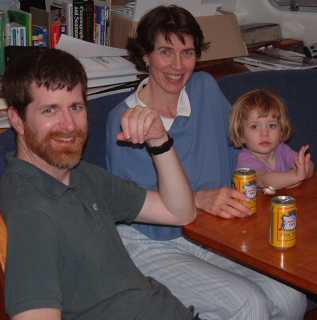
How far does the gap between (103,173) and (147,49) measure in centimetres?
66

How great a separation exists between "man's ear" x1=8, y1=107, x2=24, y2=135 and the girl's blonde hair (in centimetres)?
85

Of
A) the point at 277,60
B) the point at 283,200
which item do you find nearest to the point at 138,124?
the point at 283,200

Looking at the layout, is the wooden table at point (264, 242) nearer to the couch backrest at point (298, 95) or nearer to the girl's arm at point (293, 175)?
the girl's arm at point (293, 175)

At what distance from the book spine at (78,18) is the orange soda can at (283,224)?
1525 millimetres

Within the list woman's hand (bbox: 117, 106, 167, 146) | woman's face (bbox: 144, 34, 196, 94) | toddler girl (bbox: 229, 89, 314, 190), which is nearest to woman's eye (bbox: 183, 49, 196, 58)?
woman's face (bbox: 144, 34, 196, 94)

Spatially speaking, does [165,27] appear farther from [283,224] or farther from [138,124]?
[283,224]

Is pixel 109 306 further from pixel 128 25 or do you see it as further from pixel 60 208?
pixel 128 25

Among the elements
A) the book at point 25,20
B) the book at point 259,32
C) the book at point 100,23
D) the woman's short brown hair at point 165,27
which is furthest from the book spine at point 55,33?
Answer: the book at point 259,32

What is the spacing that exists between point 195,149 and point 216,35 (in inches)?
35.3

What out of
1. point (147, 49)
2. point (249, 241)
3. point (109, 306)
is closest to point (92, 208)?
point (109, 306)

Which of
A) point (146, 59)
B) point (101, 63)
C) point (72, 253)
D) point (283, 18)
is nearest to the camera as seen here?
point (72, 253)

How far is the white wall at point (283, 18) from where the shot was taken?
331cm

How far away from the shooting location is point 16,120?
5.26 feet

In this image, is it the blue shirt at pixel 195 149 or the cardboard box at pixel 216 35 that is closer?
the blue shirt at pixel 195 149
